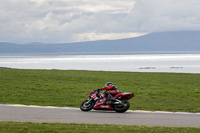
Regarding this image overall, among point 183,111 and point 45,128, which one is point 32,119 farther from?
point 183,111

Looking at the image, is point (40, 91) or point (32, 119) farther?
point (40, 91)

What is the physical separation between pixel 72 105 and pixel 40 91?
7.55 metres

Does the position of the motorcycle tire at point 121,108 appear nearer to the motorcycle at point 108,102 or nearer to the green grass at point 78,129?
the motorcycle at point 108,102

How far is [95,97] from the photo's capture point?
1678 cm

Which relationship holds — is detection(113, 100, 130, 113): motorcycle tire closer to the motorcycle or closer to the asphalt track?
the motorcycle

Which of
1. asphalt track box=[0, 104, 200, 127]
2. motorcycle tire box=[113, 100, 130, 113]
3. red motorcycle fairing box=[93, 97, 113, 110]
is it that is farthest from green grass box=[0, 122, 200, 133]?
red motorcycle fairing box=[93, 97, 113, 110]

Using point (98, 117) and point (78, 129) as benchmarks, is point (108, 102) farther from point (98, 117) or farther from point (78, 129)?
point (78, 129)

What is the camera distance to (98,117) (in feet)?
48.5

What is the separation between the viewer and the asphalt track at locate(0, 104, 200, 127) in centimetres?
1343

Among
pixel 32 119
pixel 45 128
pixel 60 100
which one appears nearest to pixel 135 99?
pixel 60 100

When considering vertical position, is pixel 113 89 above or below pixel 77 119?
above

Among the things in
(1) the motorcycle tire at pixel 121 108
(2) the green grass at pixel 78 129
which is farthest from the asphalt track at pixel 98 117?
(2) the green grass at pixel 78 129

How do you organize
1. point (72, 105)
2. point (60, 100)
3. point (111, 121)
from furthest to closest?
Result: point (60, 100), point (72, 105), point (111, 121)

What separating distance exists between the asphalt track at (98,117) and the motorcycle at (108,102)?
9.9 inches
